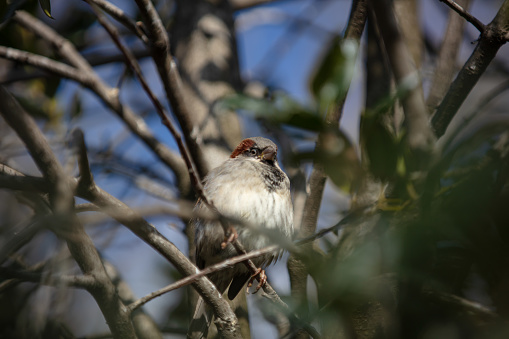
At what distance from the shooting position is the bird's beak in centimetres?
339

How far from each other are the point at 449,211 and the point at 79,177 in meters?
1.25

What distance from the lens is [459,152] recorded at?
3.34 ft

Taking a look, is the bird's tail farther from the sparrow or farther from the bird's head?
the bird's head

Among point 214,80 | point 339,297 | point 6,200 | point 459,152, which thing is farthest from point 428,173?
point 214,80

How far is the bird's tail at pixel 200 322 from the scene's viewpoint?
8.69 ft

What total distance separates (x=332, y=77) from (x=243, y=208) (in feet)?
5.80

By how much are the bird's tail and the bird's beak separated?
1080 mm

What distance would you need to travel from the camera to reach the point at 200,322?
279 cm

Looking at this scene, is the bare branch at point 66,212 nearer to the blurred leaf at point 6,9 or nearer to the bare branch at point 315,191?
the blurred leaf at point 6,9

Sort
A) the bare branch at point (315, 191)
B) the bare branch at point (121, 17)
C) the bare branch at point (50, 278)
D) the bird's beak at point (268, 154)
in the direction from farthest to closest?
the bird's beak at point (268, 154), the bare branch at point (315, 191), the bare branch at point (121, 17), the bare branch at point (50, 278)

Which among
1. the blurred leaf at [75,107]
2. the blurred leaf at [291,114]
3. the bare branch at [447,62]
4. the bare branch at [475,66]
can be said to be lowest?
the blurred leaf at [291,114]

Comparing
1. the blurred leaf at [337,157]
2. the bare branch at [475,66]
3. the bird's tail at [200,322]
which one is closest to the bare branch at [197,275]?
the blurred leaf at [337,157]

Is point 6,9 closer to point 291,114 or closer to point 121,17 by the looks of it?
point 121,17

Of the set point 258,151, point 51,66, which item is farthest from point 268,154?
point 51,66
